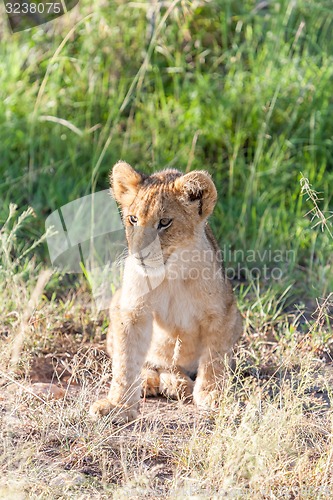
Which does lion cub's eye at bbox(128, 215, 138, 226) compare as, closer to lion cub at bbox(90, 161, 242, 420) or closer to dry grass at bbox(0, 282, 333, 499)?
lion cub at bbox(90, 161, 242, 420)

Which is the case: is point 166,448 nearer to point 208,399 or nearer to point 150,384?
point 208,399

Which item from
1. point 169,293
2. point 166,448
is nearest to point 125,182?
point 169,293

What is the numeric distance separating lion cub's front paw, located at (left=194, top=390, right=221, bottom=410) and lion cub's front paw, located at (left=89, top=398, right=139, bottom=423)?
0.39 meters

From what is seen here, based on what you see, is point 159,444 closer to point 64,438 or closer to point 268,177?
point 64,438

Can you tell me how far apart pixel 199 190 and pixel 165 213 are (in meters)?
0.25

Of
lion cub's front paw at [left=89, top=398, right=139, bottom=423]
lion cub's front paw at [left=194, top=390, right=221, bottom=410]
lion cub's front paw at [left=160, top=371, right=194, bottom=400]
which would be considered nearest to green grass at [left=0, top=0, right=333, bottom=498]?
lion cub's front paw at [left=160, top=371, right=194, bottom=400]

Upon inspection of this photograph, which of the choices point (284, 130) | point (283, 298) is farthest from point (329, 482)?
point (284, 130)

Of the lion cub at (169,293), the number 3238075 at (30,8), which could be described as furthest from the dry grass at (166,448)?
the number 3238075 at (30,8)

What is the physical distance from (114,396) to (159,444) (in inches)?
25.0

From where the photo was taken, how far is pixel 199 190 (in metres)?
5.08

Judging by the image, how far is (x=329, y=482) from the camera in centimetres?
410

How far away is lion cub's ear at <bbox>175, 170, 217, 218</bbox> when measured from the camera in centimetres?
502

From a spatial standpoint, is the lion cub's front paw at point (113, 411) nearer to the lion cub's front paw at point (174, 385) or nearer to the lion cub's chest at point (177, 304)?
the lion cub's front paw at point (174, 385)

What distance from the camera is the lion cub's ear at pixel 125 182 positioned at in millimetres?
5230
